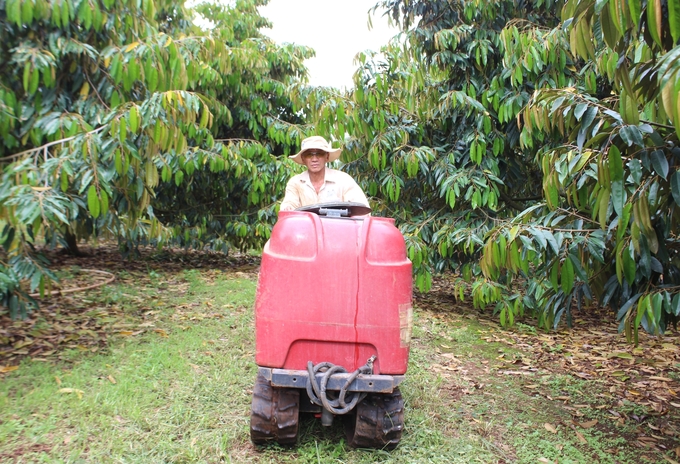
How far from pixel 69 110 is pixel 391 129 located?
10.7 ft

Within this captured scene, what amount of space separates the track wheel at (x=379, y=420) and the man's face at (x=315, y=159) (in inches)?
65.5

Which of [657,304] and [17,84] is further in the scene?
[17,84]

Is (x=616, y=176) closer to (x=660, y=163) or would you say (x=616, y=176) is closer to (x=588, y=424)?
(x=660, y=163)

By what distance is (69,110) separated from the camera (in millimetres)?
4496

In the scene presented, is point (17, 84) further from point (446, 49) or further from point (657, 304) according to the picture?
point (657, 304)

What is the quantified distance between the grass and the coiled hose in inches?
16.1

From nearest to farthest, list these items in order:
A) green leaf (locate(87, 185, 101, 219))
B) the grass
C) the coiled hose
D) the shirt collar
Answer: the coiled hose
the grass
green leaf (locate(87, 185, 101, 219))
the shirt collar

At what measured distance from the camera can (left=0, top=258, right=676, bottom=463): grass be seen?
113 inches

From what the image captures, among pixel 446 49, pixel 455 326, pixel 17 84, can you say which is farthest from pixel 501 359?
pixel 17 84

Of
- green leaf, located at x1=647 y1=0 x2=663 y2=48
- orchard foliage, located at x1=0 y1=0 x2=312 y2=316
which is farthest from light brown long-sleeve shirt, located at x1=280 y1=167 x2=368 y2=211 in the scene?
green leaf, located at x1=647 y1=0 x2=663 y2=48

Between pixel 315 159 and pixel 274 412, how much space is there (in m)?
1.77

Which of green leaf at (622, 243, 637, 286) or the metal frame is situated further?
the metal frame

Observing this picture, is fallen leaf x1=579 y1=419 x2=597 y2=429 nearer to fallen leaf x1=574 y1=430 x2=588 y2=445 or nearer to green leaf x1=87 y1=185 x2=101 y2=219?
fallen leaf x1=574 y1=430 x2=588 y2=445

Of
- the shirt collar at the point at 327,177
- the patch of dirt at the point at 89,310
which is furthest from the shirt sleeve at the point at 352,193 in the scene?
the patch of dirt at the point at 89,310
